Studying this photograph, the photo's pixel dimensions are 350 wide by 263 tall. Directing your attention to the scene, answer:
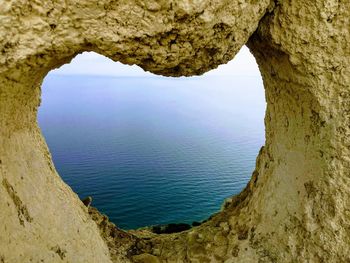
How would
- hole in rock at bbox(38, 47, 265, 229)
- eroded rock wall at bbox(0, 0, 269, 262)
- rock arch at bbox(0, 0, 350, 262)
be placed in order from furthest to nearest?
1. hole in rock at bbox(38, 47, 265, 229)
2. rock arch at bbox(0, 0, 350, 262)
3. eroded rock wall at bbox(0, 0, 269, 262)

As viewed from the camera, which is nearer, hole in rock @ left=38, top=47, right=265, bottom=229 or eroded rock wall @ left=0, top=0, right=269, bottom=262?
eroded rock wall @ left=0, top=0, right=269, bottom=262

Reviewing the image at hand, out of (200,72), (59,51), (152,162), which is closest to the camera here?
(59,51)

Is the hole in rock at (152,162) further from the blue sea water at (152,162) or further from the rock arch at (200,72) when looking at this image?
the rock arch at (200,72)

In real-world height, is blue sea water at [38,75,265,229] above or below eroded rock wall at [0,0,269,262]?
below

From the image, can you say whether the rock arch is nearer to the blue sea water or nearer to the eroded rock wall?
the eroded rock wall

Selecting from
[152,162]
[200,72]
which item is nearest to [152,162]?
[152,162]

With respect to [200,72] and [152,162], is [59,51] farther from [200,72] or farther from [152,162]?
[152,162]

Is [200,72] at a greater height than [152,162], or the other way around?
[200,72]

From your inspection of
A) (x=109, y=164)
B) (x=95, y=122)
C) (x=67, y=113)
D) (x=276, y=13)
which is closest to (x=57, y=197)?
(x=276, y=13)

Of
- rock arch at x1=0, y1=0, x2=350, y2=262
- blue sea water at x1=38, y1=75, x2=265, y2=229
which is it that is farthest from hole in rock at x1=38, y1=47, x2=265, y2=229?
rock arch at x1=0, y1=0, x2=350, y2=262
